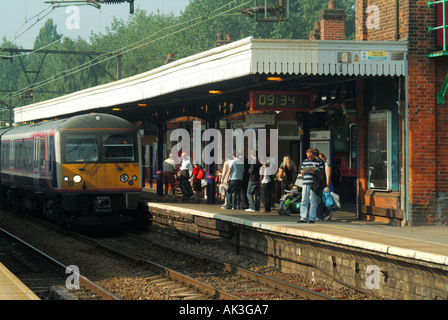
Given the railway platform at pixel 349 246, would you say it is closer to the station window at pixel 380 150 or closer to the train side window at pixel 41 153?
the station window at pixel 380 150

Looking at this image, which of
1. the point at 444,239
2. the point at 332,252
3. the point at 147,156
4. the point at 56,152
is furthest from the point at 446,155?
the point at 147,156

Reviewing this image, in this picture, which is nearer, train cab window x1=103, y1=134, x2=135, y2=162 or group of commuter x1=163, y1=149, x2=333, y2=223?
group of commuter x1=163, y1=149, x2=333, y2=223

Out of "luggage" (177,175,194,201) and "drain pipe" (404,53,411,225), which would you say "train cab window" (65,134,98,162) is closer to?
"luggage" (177,175,194,201)

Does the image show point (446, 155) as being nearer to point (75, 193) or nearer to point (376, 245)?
point (376, 245)

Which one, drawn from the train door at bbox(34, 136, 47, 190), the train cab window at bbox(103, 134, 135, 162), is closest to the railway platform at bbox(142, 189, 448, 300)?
the train cab window at bbox(103, 134, 135, 162)

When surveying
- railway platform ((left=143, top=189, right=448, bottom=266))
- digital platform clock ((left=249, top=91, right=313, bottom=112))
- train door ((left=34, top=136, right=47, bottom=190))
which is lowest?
railway platform ((left=143, top=189, right=448, bottom=266))

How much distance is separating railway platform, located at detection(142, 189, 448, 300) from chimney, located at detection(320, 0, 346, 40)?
12199 mm

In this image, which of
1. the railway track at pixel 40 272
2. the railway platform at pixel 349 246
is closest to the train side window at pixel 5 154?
the railway track at pixel 40 272

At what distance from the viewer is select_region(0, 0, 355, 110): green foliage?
244ft

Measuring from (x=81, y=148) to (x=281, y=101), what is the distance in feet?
18.5

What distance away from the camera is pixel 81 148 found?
62.5 feet

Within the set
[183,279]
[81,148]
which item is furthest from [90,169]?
[183,279]

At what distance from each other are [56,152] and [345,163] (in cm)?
906

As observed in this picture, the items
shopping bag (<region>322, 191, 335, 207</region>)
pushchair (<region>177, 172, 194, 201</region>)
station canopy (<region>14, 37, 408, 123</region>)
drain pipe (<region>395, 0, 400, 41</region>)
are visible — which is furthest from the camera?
pushchair (<region>177, 172, 194, 201</region>)
